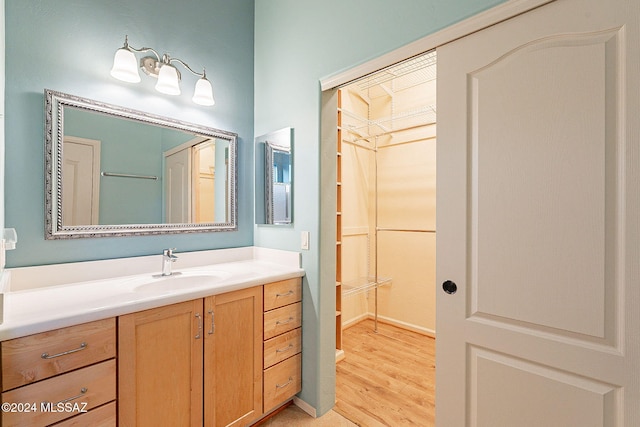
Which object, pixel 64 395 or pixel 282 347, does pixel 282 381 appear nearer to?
pixel 282 347

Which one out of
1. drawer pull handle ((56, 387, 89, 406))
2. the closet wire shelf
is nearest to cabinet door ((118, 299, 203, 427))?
drawer pull handle ((56, 387, 89, 406))

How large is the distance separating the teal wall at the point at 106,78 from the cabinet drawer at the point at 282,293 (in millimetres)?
618

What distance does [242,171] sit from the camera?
219 cm

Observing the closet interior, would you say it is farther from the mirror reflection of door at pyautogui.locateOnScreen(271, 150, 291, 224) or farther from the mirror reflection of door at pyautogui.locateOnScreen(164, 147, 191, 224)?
the mirror reflection of door at pyautogui.locateOnScreen(164, 147, 191, 224)

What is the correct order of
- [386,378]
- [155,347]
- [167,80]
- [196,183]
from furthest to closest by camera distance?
[386,378]
[196,183]
[167,80]
[155,347]

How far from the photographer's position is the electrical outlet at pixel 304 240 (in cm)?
182

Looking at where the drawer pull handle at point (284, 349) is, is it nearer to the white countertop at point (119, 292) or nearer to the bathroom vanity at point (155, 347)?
the bathroom vanity at point (155, 347)

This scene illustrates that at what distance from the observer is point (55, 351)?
0.99 meters

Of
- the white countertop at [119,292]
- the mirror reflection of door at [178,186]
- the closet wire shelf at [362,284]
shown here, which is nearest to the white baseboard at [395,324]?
the closet wire shelf at [362,284]

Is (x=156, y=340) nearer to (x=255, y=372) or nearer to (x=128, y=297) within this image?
(x=128, y=297)

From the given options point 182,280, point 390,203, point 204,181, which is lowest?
point 182,280

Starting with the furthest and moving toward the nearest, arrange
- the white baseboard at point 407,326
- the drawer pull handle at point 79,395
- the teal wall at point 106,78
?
the white baseboard at point 407,326 → the teal wall at point 106,78 → the drawer pull handle at point 79,395

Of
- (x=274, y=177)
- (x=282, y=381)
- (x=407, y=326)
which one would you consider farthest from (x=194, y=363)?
(x=407, y=326)

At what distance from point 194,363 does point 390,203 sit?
2412mm
